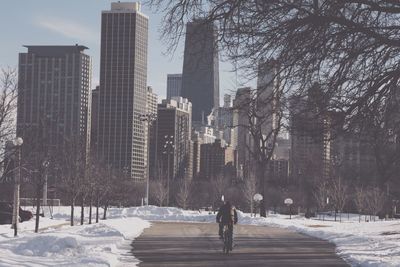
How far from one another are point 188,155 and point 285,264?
110 meters

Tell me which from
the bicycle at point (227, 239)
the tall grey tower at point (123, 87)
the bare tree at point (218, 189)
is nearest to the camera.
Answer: the bicycle at point (227, 239)

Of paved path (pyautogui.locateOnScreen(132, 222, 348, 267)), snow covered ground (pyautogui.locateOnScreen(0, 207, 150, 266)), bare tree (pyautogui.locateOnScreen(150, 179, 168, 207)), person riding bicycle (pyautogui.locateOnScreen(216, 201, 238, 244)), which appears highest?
person riding bicycle (pyautogui.locateOnScreen(216, 201, 238, 244))

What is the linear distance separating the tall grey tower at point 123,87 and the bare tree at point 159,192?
467 centimetres

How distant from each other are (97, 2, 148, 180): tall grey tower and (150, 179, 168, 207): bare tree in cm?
467

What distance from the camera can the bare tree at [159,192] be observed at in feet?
280

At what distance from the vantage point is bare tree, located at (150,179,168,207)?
85.4 meters

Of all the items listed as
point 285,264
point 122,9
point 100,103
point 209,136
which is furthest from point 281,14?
point 209,136

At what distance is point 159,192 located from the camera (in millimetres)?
88062

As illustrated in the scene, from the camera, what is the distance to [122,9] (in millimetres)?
63969

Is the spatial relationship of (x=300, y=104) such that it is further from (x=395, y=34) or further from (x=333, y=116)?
(x=395, y=34)

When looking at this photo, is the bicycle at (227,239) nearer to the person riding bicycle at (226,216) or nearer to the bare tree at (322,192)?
the person riding bicycle at (226,216)

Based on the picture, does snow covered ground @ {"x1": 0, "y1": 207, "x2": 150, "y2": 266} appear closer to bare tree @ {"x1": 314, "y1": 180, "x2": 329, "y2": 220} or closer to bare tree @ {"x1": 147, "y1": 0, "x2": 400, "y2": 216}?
bare tree @ {"x1": 147, "y1": 0, "x2": 400, "y2": 216}

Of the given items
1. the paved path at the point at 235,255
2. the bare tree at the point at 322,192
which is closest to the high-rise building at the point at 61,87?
the paved path at the point at 235,255

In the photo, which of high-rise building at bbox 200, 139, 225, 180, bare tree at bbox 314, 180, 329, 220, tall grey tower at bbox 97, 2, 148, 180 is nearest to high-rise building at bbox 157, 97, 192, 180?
tall grey tower at bbox 97, 2, 148, 180
